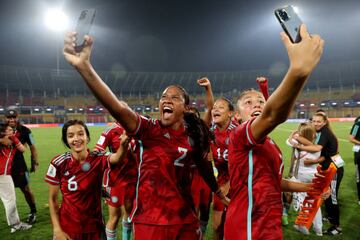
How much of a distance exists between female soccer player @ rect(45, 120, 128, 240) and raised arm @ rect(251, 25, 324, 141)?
71.0 inches

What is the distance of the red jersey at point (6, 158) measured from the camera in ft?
18.7

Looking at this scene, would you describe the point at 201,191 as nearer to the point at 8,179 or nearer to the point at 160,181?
the point at 160,181

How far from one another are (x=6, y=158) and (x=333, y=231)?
5934 mm

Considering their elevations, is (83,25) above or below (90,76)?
above

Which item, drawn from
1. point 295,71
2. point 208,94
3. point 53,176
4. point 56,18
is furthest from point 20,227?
point 56,18

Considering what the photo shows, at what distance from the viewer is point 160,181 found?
2520 mm

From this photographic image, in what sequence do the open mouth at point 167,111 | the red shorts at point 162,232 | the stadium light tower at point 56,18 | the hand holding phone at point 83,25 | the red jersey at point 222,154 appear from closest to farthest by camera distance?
the hand holding phone at point 83,25
the red shorts at point 162,232
the open mouth at point 167,111
the red jersey at point 222,154
the stadium light tower at point 56,18

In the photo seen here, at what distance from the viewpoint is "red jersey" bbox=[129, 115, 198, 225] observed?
2.48 metres

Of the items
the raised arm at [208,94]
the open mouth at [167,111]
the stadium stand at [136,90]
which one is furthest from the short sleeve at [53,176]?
the stadium stand at [136,90]

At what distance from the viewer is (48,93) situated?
57000mm

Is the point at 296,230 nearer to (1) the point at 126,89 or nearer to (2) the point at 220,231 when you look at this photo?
(2) the point at 220,231

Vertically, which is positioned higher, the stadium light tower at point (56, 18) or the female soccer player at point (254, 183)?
the stadium light tower at point (56, 18)

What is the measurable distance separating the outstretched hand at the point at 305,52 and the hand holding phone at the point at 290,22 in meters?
0.02

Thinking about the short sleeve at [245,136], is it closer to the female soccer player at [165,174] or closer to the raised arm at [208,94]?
the female soccer player at [165,174]
